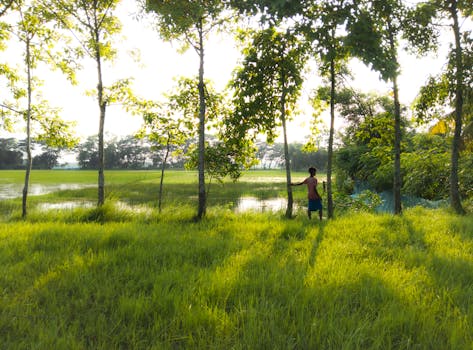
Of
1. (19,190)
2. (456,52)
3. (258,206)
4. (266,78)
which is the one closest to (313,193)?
(266,78)

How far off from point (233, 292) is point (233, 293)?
3 centimetres

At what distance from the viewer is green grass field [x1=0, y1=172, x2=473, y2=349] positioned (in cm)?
271

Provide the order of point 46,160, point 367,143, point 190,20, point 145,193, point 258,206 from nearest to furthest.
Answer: point 190,20
point 367,143
point 258,206
point 145,193
point 46,160

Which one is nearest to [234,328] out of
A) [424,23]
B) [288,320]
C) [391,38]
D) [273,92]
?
[288,320]

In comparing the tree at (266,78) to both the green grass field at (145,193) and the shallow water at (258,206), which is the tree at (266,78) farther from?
the shallow water at (258,206)

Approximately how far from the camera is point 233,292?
360 cm

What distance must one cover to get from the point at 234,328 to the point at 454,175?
41.1 ft

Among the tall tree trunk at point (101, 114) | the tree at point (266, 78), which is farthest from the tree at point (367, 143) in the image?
the tall tree trunk at point (101, 114)

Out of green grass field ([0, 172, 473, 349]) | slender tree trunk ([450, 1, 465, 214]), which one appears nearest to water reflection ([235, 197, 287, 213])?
slender tree trunk ([450, 1, 465, 214])

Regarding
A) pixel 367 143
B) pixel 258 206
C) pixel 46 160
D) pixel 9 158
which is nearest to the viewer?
pixel 367 143

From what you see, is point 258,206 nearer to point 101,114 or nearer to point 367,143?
point 367,143

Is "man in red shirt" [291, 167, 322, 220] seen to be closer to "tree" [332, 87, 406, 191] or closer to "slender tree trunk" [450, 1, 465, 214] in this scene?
"tree" [332, 87, 406, 191]

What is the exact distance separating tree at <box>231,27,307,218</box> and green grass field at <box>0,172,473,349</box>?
5.49 meters

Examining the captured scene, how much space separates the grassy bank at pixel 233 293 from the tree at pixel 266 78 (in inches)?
216
